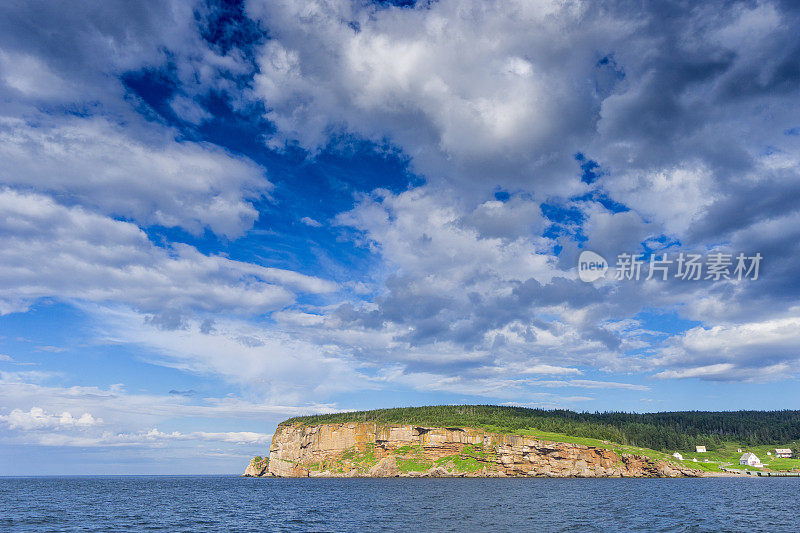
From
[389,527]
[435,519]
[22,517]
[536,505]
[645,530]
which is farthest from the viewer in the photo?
[536,505]

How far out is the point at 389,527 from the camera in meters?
63.8

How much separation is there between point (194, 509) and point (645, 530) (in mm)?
78270

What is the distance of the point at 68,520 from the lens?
74.3 metres

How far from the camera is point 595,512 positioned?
259 feet

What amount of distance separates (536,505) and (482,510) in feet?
45.9

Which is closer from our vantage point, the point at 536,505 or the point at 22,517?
the point at 22,517

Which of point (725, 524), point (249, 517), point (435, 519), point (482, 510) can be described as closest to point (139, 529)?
point (249, 517)

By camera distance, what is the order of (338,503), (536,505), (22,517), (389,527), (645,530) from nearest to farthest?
(645,530)
(389,527)
(22,517)
(536,505)
(338,503)

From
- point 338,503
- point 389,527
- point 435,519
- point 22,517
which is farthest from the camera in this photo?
point 338,503

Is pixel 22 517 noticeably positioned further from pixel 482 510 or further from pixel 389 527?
pixel 482 510

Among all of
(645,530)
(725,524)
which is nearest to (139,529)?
(645,530)

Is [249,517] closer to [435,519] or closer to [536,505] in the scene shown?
[435,519]

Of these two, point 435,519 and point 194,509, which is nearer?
point 435,519

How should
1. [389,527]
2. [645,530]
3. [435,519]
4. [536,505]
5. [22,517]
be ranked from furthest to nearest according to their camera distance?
[536,505] < [22,517] < [435,519] < [389,527] < [645,530]
